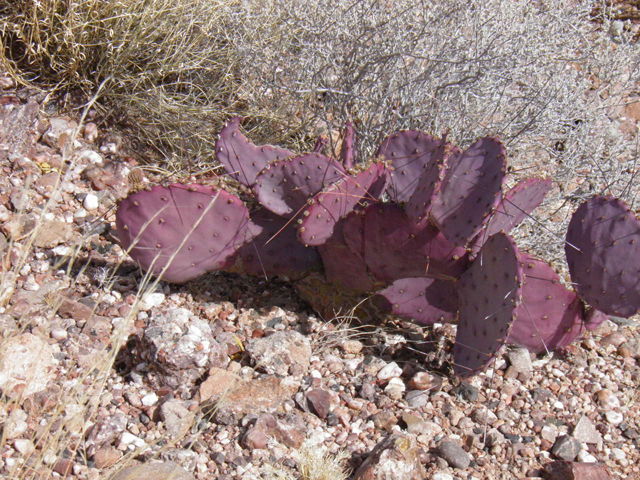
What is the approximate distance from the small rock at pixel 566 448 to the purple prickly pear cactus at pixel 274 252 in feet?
3.63

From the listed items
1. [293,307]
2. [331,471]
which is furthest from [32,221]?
[331,471]

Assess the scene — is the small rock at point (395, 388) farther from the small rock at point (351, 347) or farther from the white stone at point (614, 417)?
the white stone at point (614, 417)

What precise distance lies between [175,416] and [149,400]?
15 centimetres

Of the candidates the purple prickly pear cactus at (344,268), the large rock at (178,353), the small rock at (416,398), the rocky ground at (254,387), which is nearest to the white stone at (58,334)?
the rocky ground at (254,387)

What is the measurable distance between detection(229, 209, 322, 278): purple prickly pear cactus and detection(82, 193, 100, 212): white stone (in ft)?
2.91

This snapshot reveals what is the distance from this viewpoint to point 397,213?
232cm

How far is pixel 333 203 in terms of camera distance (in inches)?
88.5

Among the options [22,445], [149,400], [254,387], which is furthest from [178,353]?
[22,445]

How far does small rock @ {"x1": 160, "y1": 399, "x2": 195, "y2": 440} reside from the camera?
198 centimetres

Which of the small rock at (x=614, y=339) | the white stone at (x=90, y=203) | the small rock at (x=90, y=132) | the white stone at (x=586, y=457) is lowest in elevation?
the white stone at (x=90, y=203)

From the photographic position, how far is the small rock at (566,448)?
211 cm

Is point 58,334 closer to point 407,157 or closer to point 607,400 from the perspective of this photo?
point 407,157

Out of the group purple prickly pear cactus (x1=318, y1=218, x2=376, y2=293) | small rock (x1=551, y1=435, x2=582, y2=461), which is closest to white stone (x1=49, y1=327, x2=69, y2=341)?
purple prickly pear cactus (x1=318, y1=218, x2=376, y2=293)

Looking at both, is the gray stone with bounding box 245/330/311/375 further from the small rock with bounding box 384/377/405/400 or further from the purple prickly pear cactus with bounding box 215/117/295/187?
the purple prickly pear cactus with bounding box 215/117/295/187
